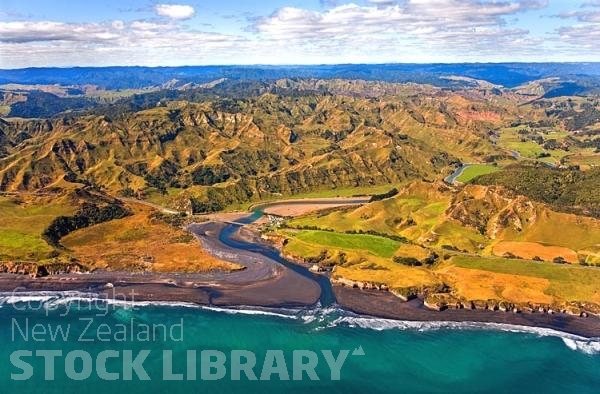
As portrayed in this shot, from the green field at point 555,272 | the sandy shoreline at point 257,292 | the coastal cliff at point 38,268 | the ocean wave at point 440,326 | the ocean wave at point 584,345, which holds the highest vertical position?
the green field at point 555,272

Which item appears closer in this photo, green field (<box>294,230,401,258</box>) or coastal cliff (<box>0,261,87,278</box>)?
coastal cliff (<box>0,261,87,278</box>)

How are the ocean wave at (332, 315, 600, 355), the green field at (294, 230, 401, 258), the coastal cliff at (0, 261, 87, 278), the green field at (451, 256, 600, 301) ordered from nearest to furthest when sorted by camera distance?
the ocean wave at (332, 315, 600, 355), the green field at (451, 256, 600, 301), the coastal cliff at (0, 261, 87, 278), the green field at (294, 230, 401, 258)

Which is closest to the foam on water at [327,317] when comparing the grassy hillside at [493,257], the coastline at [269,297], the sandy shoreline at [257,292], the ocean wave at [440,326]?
the ocean wave at [440,326]

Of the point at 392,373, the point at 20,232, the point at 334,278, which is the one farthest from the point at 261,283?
the point at 20,232

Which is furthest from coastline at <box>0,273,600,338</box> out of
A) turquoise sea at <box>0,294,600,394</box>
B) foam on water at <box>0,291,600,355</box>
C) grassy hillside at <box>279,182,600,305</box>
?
grassy hillside at <box>279,182,600,305</box>

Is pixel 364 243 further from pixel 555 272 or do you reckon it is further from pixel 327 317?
pixel 555 272

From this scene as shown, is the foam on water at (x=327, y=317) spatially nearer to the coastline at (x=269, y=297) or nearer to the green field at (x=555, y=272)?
the coastline at (x=269, y=297)

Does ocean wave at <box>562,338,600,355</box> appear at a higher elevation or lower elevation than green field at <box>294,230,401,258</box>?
lower

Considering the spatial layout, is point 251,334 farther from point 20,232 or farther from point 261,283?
point 20,232

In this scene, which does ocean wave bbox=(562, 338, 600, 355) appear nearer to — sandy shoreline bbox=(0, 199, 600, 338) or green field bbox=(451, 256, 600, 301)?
sandy shoreline bbox=(0, 199, 600, 338)
